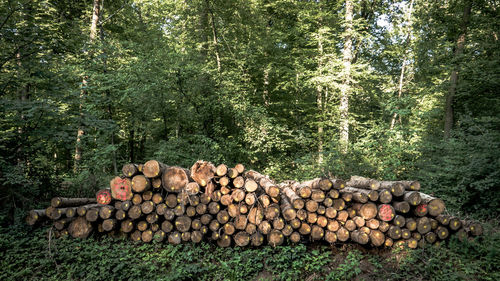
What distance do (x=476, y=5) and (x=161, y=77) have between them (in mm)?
11144

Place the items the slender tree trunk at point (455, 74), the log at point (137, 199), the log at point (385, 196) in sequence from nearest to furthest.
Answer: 1. the log at point (385, 196)
2. the log at point (137, 199)
3. the slender tree trunk at point (455, 74)

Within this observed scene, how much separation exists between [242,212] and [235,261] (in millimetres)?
833

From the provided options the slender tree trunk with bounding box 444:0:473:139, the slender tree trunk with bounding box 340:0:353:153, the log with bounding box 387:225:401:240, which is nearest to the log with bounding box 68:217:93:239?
the log with bounding box 387:225:401:240

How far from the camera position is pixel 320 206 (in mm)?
4473

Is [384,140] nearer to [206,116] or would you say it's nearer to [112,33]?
[206,116]

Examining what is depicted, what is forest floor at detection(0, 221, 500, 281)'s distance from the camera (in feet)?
12.2

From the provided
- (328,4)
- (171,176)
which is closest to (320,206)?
(171,176)

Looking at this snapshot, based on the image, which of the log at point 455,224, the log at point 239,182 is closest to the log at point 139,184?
the log at point 239,182

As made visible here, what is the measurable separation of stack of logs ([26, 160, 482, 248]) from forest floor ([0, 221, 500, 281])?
0.63 ft

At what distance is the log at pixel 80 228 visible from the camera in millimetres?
4555

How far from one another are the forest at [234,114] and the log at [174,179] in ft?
3.58

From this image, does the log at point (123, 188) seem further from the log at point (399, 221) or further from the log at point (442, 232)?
the log at point (442, 232)

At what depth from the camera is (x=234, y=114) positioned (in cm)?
973

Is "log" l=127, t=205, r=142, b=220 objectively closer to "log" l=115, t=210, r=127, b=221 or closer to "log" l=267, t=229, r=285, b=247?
"log" l=115, t=210, r=127, b=221
